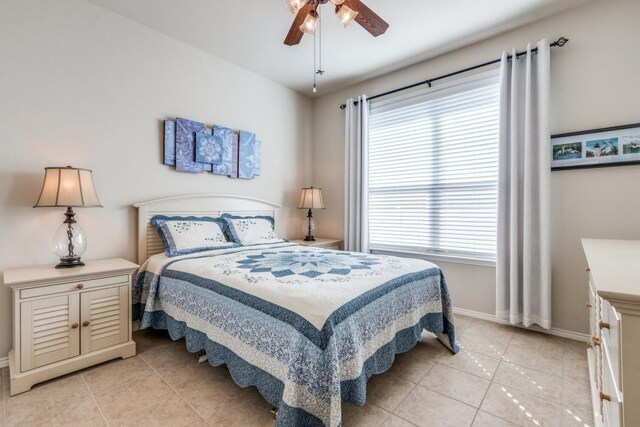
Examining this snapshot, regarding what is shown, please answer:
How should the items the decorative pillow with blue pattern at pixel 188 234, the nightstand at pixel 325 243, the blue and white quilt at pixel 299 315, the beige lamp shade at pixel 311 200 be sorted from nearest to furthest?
the blue and white quilt at pixel 299 315 < the decorative pillow with blue pattern at pixel 188 234 < the nightstand at pixel 325 243 < the beige lamp shade at pixel 311 200

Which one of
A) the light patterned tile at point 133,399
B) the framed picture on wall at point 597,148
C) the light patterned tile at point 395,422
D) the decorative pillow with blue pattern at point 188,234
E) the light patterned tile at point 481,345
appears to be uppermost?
the framed picture on wall at point 597,148

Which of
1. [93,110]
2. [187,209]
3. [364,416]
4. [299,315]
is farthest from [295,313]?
[93,110]

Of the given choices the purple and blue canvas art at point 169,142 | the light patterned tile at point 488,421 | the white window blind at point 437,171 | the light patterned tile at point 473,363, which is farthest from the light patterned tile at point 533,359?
the purple and blue canvas art at point 169,142

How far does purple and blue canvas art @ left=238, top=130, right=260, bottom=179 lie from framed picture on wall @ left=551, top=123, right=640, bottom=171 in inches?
120

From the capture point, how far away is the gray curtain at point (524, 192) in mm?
2467

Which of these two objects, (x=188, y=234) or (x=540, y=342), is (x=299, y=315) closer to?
(x=188, y=234)

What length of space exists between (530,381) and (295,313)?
1.69 m

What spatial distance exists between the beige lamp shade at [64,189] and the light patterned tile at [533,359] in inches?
129

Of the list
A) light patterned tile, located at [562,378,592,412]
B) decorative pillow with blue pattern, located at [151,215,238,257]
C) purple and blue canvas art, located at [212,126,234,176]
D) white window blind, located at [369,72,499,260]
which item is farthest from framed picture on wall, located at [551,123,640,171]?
purple and blue canvas art, located at [212,126,234,176]

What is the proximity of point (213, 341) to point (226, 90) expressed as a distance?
276 cm

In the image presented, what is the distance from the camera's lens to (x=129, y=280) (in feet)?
7.11

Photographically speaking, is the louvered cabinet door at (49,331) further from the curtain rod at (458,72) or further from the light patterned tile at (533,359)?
the curtain rod at (458,72)

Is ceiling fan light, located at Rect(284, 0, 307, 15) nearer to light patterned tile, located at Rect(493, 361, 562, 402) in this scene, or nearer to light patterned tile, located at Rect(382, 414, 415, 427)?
light patterned tile, located at Rect(382, 414, 415, 427)

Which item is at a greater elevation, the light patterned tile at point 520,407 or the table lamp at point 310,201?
the table lamp at point 310,201
